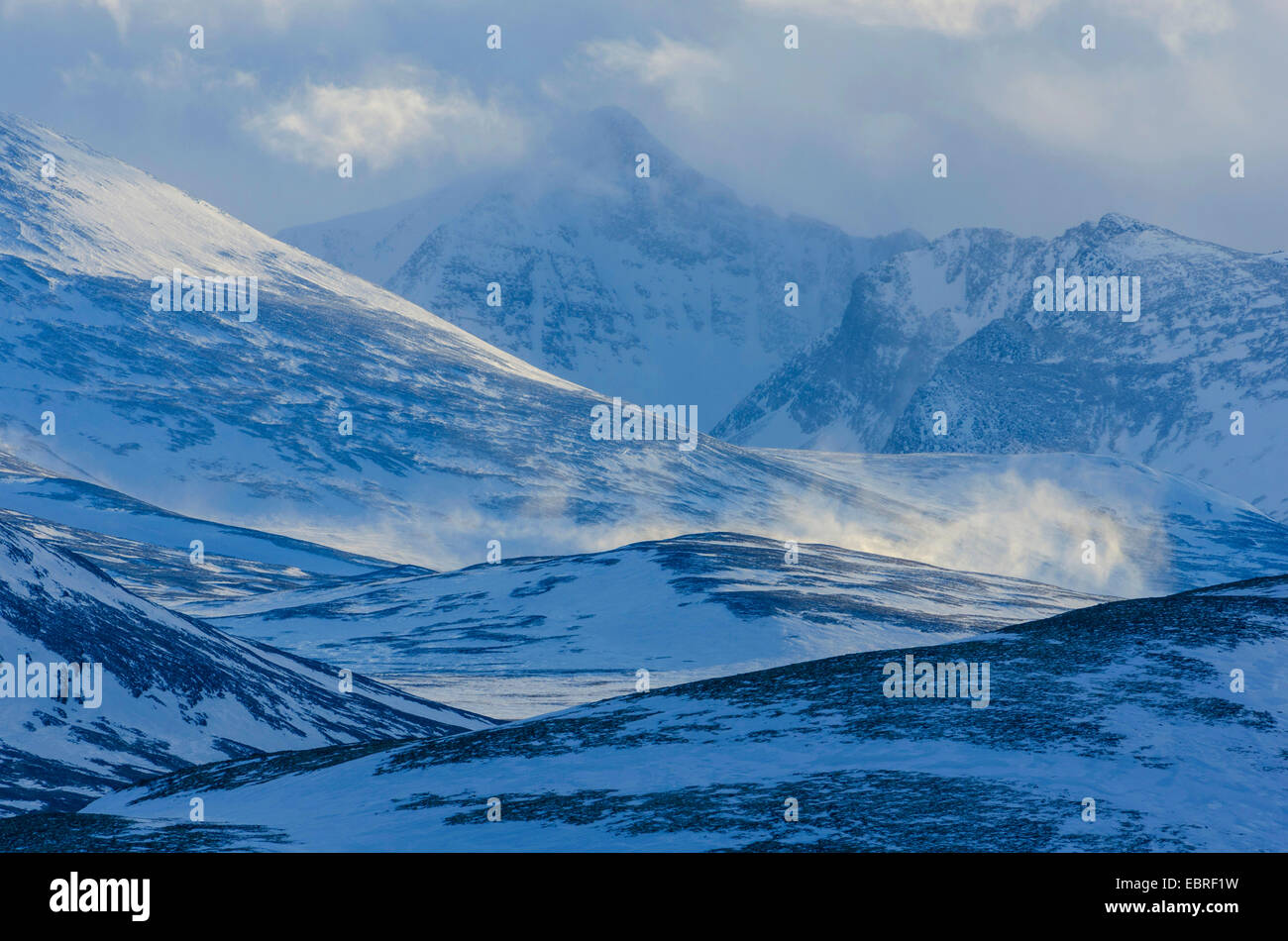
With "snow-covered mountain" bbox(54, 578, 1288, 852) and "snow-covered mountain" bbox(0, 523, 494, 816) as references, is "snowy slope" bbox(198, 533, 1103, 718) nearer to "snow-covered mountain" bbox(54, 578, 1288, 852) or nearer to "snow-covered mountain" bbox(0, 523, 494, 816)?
"snow-covered mountain" bbox(0, 523, 494, 816)

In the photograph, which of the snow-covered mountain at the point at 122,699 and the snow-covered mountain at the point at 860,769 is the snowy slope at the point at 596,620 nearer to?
the snow-covered mountain at the point at 122,699

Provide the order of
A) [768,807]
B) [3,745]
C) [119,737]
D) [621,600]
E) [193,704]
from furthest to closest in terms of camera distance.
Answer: [621,600], [193,704], [119,737], [3,745], [768,807]

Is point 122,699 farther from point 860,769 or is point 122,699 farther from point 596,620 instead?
point 596,620

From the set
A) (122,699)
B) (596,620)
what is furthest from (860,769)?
(596,620)

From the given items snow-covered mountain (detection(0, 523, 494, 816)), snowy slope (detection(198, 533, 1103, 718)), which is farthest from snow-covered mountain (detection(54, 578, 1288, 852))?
snowy slope (detection(198, 533, 1103, 718))
